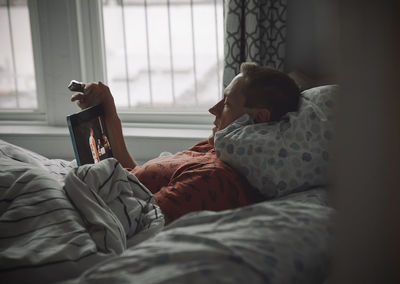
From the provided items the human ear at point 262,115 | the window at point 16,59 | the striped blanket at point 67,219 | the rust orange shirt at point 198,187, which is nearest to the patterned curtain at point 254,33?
the human ear at point 262,115

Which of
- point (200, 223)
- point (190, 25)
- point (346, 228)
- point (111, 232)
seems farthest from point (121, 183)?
point (190, 25)

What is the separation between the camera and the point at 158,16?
7.74 ft

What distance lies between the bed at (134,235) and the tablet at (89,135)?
245 mm

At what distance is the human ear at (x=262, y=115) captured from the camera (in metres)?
1.37

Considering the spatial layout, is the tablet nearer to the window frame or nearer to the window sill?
the window sill

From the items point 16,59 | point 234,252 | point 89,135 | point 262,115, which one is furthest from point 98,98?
point 234,252

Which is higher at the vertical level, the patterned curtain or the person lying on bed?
the patterned curtain

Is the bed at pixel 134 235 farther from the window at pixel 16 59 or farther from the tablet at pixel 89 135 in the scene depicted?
the window at pixel 16 59

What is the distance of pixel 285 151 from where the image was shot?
1212 mm

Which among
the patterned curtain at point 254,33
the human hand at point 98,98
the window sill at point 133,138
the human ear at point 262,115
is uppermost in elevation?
the patterned curtain at point 254,33

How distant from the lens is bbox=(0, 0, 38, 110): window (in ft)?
8.36

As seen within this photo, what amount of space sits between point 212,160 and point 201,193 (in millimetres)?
180

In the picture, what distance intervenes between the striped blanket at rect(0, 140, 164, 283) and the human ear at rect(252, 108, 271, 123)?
1.53 feet

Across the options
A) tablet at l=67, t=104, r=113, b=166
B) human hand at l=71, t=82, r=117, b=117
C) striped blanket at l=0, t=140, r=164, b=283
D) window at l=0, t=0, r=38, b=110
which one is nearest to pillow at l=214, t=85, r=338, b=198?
striped blanket at l=0, t=140, r=164, b=283
